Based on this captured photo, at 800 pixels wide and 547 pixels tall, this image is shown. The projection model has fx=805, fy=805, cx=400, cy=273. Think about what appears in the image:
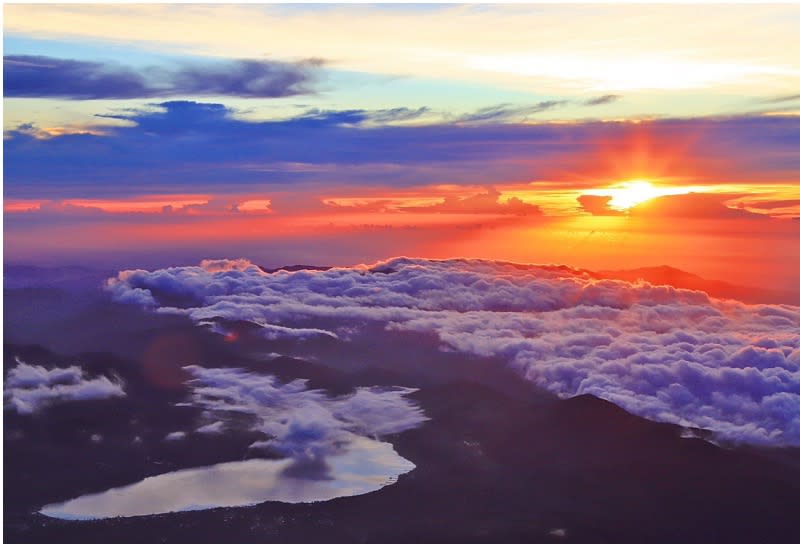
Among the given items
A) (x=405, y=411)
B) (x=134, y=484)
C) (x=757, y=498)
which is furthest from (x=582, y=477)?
(x=134, y=484)

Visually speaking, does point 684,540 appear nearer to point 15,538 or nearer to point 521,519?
point 521,519

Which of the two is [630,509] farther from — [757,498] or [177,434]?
[177,434]

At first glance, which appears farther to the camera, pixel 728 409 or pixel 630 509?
pixel 728 409

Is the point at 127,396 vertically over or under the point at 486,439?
over

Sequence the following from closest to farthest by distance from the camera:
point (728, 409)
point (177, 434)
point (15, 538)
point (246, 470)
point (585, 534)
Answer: point (15, 538), point (585, 534), point (246, 470), point (177, 434), point (728, 409)

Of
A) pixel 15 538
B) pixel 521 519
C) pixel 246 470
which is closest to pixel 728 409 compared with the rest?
pixel 521 519

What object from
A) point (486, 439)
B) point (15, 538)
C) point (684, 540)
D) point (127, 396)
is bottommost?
point (684, 540)

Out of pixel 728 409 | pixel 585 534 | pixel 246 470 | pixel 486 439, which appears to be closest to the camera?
pixel 585 534

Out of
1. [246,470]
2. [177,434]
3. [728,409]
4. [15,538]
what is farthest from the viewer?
[728,409]

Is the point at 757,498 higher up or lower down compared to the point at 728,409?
lower down
